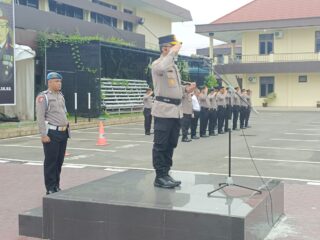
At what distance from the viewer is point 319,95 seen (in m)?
41.1

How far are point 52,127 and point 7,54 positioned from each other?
1026 cm

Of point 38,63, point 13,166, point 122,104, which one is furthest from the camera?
point 122,104

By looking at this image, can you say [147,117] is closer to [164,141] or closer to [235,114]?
[235,114]

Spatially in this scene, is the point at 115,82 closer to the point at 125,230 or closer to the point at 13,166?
the point at 13,166

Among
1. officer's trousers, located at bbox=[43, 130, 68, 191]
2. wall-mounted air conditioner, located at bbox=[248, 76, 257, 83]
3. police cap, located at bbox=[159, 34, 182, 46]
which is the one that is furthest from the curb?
wall-mounted air conditioner, located at bbox=[248, 76, 257, 83]

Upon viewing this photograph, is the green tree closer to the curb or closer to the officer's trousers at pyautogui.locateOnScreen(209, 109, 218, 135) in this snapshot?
the curb

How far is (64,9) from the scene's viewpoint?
31438 millimetres

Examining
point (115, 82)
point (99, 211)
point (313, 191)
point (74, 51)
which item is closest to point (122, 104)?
point (115, 82)

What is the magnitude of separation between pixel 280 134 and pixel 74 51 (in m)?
10.5

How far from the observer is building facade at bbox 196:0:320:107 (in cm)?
4041

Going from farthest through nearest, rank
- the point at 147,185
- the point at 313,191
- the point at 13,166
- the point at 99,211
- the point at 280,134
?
the point at 280,134, the point at 13,166, the point at 313,191, the point at 147,185, the point at 99,211

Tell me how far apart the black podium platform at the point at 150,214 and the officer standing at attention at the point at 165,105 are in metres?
0.31

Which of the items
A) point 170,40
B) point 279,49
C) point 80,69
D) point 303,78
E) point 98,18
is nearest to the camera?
point 170,40

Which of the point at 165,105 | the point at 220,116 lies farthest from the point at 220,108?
the point at 165,105
